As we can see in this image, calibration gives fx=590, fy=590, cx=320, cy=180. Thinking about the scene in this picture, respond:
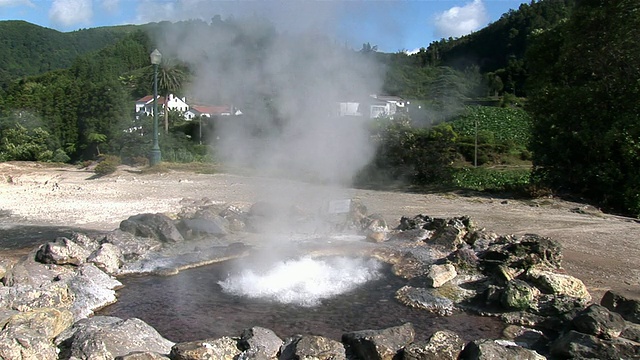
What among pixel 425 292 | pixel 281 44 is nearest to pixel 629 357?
pixel 425 292

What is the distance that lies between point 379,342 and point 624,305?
2.90 meters

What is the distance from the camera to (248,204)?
13.4 metres

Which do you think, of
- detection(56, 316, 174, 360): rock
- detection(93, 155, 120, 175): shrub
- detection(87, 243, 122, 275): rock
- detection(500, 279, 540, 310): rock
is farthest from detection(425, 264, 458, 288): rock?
detection(93, 155, 120, 175): shrub

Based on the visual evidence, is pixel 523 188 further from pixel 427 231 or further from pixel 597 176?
pixel 427 231

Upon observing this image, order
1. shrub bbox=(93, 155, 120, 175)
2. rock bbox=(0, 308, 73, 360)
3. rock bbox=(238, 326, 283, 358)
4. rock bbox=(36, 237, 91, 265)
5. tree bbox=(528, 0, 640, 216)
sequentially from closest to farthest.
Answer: rock bbox=(0, 308, 73, 360), rock bbox=(238, 326, 283, 358), rock bbox=(36, 237, 91, 265), tree bbox=(528, 0, 640, 216), shrub bbox=(93, 155, 120, 175)

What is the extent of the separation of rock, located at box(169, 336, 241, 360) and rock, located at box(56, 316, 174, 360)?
13.6 inches

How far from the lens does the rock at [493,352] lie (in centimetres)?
490

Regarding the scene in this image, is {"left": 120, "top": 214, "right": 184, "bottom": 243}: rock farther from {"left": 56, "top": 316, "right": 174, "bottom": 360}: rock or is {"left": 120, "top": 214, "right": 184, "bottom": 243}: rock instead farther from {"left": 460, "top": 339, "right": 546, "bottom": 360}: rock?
{"left": 460, "top": 339, "right": 546, "bottom": 360}: rock

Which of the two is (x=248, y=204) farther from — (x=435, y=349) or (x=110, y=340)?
(x=435, y=349)

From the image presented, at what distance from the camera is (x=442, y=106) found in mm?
19547

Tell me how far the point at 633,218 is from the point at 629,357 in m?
9.09

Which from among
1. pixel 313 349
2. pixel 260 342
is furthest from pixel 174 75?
pixel 313 349

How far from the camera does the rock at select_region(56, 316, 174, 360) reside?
5.18m

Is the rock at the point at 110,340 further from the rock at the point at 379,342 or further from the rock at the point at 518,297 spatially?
the rock at the point at 518,297
